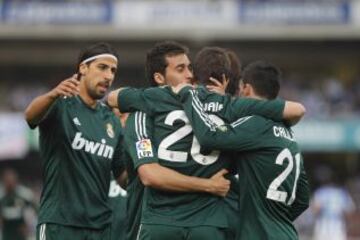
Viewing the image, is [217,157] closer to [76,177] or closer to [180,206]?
[180,206]

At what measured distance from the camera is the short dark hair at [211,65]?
22.4 ft

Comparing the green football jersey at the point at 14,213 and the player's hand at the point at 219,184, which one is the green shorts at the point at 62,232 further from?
the green football jersey at the point at 14,213

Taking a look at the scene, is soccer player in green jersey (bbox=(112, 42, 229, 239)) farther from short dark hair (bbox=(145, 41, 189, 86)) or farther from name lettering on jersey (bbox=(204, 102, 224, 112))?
name lettering on jersey (bbox=(204, 102, 224, 112))

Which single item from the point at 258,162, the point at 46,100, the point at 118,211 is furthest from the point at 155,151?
the point at 118,211

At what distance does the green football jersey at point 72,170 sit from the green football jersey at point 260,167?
1.54 m

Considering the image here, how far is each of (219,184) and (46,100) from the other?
5.15 ft

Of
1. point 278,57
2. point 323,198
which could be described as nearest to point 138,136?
point 323,198

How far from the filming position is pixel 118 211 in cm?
884

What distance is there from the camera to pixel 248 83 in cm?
704

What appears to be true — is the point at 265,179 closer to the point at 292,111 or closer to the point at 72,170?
A: the point at 292,111

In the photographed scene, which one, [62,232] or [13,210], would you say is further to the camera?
[13,210]

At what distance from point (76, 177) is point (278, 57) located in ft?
83.8

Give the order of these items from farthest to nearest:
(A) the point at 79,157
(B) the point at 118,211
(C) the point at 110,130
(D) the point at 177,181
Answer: (B) the point at 118,211
(C) the point at 110,130
(A) the point at 79,157
(D) the point at 177,181

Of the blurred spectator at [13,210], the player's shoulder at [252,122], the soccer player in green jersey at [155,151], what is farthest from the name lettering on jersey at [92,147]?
the blurred spectator at [13,210]
